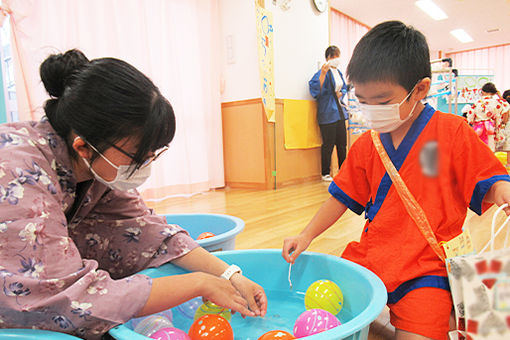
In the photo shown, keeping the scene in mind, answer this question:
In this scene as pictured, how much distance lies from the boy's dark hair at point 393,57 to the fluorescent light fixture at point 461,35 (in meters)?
6.53

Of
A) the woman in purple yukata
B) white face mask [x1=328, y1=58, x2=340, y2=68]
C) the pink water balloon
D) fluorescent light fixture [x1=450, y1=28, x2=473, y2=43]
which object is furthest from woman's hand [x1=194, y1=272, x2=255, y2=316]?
fluorescent light fixture [x1=450, y1=28, x2=473, y2=43]

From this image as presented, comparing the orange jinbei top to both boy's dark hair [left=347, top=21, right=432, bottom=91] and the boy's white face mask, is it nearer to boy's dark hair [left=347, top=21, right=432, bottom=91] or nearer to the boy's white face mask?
boy's dark hair [left=347, top=21, right=432, bottom=91]

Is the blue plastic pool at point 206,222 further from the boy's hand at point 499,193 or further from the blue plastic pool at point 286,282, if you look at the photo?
the boy's hand at point 499,193

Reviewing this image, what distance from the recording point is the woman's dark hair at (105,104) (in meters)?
0.55

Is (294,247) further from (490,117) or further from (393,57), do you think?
(490,117)

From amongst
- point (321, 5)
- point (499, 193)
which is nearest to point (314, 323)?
point (499, 193)

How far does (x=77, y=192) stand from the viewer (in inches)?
27.8

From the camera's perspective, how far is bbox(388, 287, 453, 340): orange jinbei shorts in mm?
649

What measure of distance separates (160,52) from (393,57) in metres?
2.08

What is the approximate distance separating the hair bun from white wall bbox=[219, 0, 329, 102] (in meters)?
2.30

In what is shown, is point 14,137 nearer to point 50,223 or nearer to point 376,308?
point 50,223

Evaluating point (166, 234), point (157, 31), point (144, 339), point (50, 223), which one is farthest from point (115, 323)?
point (157, 31)

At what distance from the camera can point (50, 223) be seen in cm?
50

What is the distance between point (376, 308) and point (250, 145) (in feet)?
7.89
